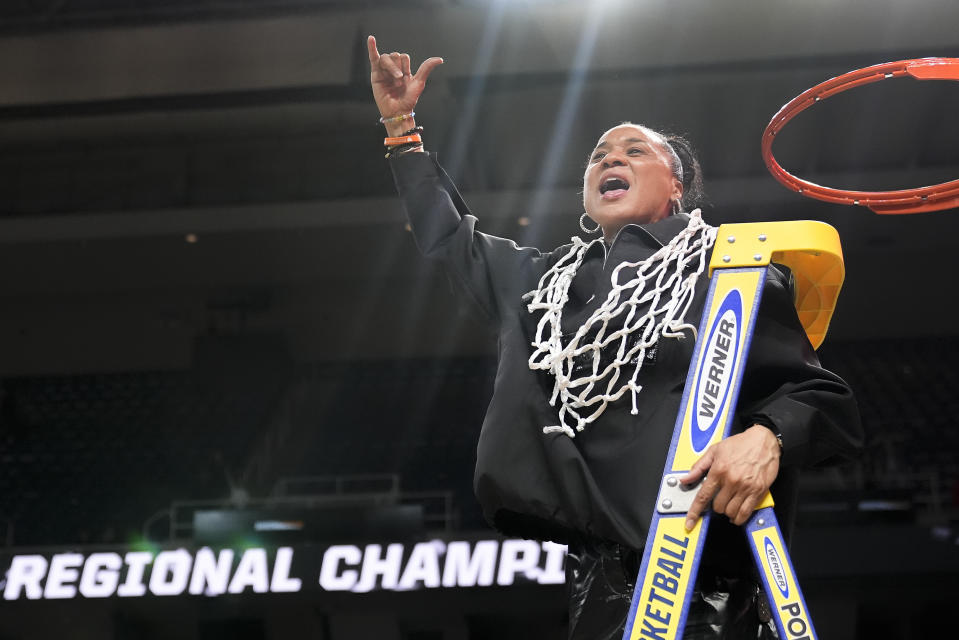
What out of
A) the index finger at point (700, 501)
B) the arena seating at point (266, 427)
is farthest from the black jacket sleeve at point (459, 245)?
the arena seating at point (266, 427)

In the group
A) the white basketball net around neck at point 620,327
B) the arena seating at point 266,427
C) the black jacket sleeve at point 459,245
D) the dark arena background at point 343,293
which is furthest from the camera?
the arena seating at point 266,427

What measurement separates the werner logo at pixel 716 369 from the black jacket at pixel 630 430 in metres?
0.06

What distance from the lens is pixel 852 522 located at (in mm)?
7219

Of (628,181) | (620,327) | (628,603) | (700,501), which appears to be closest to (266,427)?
(628,181)

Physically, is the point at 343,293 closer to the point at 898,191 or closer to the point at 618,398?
the point at 898,191

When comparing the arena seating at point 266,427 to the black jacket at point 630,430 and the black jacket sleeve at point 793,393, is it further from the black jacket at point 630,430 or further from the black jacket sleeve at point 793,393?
the black jacket sleeve at point 793,393

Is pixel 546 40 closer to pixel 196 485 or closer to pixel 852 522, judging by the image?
pixel 852 522

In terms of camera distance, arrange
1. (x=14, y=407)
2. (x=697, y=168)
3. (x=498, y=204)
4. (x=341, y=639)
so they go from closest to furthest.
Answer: (x=697, y=168) < (x=341, y=639) < (x=498, y=204) < (x=14, y=407)

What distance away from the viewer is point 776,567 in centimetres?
128

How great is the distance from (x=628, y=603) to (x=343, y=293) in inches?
423

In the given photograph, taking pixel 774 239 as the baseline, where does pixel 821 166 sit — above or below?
above

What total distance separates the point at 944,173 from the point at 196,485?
701 cm

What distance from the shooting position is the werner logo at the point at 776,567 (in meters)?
1.27

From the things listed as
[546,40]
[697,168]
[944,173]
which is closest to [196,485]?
[546,40]
